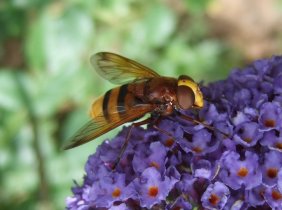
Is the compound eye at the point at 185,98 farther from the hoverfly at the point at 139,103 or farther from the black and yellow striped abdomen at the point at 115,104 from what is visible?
the black and yellow striped abdomen at the point at 115,104

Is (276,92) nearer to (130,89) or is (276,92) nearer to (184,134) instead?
(184,134)

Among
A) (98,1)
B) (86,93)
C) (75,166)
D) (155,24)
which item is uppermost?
(98,1)

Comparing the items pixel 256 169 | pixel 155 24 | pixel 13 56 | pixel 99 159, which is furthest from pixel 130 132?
pixel 13 56

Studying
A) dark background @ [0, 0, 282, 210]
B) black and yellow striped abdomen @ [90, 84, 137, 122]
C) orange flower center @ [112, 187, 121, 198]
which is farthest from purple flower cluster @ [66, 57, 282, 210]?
dark background @ [0, 0, 282, 210]

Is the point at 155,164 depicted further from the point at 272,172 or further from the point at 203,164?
the point at 272,172

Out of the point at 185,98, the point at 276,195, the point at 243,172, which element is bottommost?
the point at 276,195

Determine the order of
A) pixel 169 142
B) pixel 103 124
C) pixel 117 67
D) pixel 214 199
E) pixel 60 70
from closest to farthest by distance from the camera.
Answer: pixel 214 199, pixel 169 142, pixel 103 124, pixel 117 67, pixel 60 70

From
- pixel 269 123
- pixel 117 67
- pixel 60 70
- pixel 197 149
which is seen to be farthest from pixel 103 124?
pixel 60 70
